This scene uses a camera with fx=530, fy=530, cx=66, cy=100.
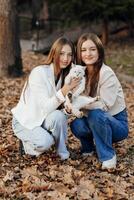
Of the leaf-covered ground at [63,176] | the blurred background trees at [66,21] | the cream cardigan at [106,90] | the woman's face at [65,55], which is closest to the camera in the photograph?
the leaf-covered ground at [63,176]

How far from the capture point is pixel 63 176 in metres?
5.09

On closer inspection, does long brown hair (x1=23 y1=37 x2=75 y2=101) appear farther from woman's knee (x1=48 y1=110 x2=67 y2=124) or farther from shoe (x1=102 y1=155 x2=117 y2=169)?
shoe (x1=102 y1=155 x2=117 y2=169)

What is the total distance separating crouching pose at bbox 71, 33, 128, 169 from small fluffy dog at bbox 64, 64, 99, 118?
Answer: 3.6 inches

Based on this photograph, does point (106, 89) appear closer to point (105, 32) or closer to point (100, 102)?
point (100, 102)

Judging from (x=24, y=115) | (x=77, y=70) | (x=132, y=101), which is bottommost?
(x=132, y=101)

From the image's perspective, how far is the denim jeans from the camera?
17.0 feet

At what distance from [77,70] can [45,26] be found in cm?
1634

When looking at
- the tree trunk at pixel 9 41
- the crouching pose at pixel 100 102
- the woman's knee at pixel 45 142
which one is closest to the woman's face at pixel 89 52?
the crouching pose at pixel 100 102


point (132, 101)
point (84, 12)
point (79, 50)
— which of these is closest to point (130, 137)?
point (79, 50)

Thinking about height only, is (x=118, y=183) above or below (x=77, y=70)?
below

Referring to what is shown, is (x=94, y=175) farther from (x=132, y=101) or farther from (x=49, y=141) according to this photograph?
(x=132, y=101)

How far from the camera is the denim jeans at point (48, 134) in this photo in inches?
204

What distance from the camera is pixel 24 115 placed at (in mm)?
5328

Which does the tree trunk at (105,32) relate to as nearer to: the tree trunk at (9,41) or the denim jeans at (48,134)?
the tree trunk at (9,41)
